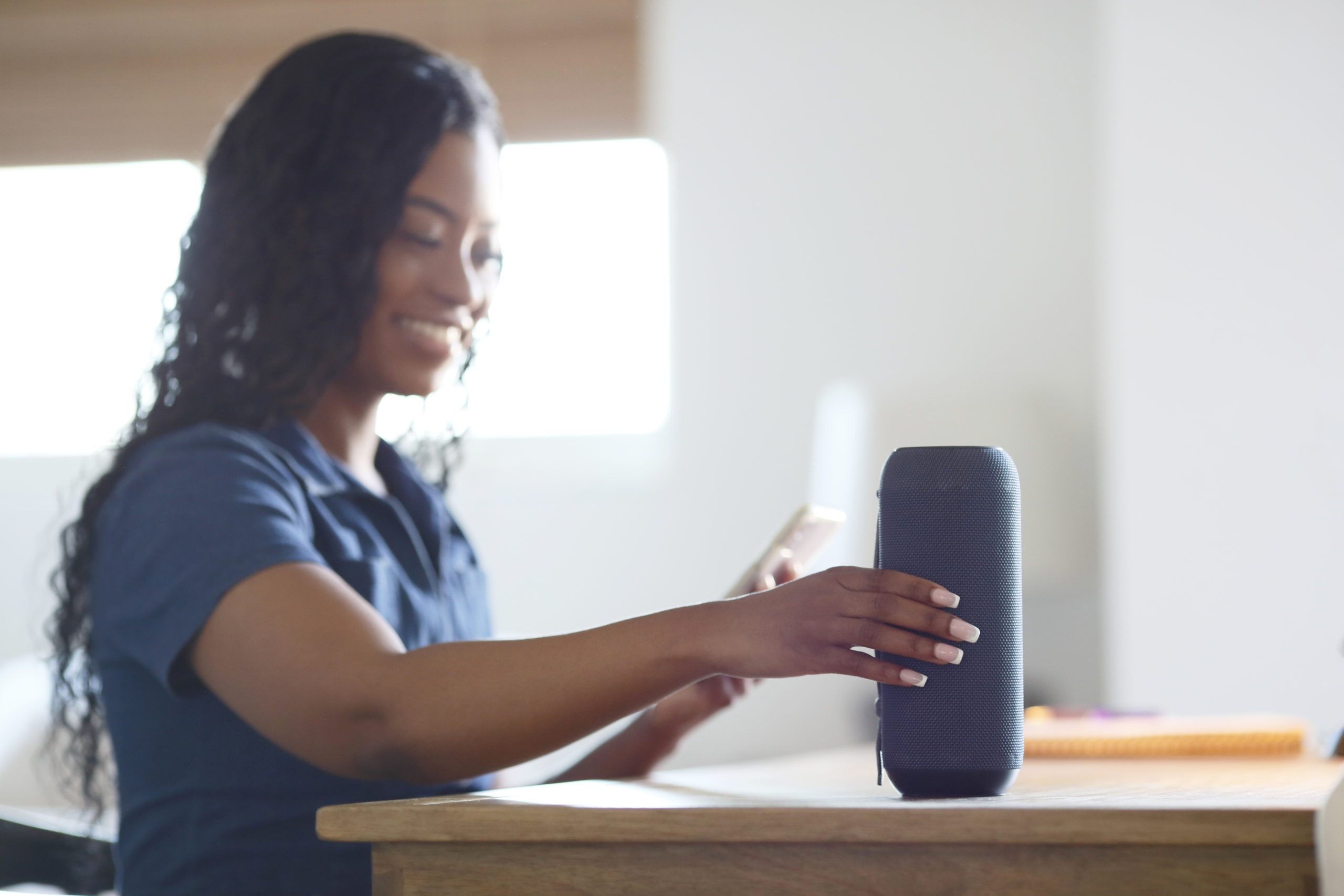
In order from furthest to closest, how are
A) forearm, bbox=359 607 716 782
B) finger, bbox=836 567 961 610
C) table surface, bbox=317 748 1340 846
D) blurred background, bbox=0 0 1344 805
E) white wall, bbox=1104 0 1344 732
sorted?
blurred background, bbox=0 0 1344 805 → white wall, bbox=1104 0 1344 732 → forearm, bbox=359 607 716 782 → finger, bbox=836 567 961 610 → table surface, bbox=317 748 1340 846

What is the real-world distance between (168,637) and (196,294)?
1.59 ft

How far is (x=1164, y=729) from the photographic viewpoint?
4.29 feet

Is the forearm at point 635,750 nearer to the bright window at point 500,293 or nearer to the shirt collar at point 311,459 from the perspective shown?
the shirt collar at point 311,459

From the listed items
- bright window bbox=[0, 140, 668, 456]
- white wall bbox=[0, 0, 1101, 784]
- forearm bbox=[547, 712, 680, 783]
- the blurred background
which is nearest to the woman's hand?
forearm bbox=[547, 712, 680, 783]

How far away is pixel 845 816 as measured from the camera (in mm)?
631

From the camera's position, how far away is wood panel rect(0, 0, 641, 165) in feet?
11.0

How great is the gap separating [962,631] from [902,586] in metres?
0.04

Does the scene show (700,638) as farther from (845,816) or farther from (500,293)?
(500,293)

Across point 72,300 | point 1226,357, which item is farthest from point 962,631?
point 72,300

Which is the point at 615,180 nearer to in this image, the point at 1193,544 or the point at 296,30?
the point at 296,30

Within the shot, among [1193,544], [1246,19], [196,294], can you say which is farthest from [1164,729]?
[1246,19]

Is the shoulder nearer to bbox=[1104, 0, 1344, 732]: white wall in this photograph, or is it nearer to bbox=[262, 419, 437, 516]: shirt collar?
bbox=[262, 419, 437, 516]: shirt collar

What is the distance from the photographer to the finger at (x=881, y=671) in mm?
708

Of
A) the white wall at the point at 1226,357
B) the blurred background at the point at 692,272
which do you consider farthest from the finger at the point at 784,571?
the blurred background at the point at 692,272
